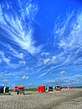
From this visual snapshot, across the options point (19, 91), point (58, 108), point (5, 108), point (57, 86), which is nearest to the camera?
point (5, 108)

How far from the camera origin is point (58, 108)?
126 ft

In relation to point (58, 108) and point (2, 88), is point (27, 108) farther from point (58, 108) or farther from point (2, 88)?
point (2, 88)

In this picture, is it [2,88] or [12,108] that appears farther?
[2,88]

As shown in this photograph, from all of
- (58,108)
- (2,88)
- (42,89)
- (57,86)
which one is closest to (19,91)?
(2,88)

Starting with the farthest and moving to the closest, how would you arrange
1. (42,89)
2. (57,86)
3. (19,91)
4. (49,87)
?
(57,86) < (49,87) < (42,89) < (19,91)

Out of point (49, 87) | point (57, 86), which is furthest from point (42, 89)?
point (57, 86)

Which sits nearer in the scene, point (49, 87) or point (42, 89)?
point (42, 89)

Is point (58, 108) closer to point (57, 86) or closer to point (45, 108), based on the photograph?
point (45, 108)

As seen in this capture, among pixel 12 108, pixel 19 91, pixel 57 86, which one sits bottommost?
pixel 12 108

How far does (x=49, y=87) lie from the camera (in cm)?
10881

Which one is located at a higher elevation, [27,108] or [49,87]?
[49,87]

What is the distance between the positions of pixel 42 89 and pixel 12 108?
58.7m

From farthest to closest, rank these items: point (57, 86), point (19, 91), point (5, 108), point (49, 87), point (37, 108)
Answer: point (57, 86) → point (49, 87) → point (19, 91) → point (37, 108) → point (5, 108)

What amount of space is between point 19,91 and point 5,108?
126 ft
